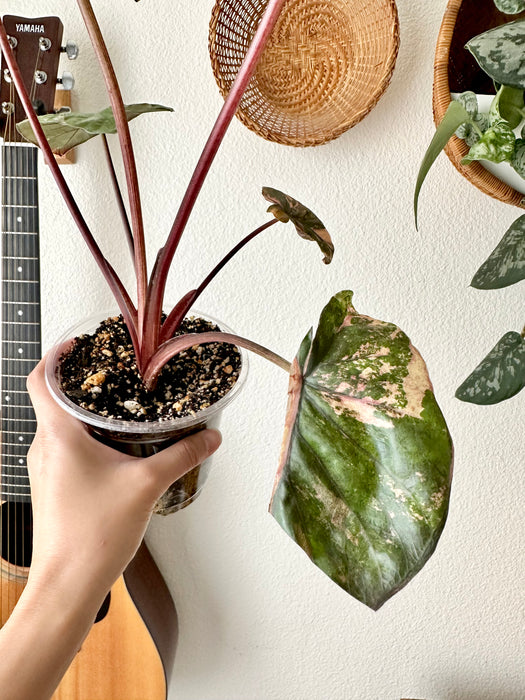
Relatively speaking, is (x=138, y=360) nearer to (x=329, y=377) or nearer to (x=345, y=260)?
(x=329, y=377)

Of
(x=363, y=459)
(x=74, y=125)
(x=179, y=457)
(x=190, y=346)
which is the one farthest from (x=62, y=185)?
(x=363, y=459)

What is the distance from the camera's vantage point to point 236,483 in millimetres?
1271

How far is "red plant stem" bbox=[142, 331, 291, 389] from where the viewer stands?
0.64m

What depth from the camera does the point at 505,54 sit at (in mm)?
603

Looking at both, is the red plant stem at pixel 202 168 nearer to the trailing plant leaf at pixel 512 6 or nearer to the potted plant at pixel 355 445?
the potted plant at pixel 355 445

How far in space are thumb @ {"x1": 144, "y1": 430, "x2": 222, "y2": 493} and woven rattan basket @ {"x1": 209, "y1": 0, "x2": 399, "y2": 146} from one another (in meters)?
0.51

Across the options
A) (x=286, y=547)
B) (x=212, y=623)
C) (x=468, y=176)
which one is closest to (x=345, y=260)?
(x=468, y=176)

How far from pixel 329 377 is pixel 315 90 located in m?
0.62

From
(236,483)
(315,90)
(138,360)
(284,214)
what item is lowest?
(236,483)

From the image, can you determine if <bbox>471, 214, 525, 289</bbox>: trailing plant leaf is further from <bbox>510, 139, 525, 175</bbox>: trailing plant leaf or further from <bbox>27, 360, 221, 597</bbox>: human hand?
<bbox>27, 360, 221, 597</bbox>: human hand

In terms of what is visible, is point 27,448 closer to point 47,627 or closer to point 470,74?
point 47,627

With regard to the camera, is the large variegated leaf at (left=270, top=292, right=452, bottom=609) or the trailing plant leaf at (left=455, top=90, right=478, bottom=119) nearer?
the large variegated leaf at (left=270, top=292, right=452, bottom=609)

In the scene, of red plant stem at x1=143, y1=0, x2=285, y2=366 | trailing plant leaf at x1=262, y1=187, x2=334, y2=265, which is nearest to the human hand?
red plant stem at x1=143, y1=0, x2=285, y2=366

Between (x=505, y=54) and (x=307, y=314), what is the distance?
2.05 ft
